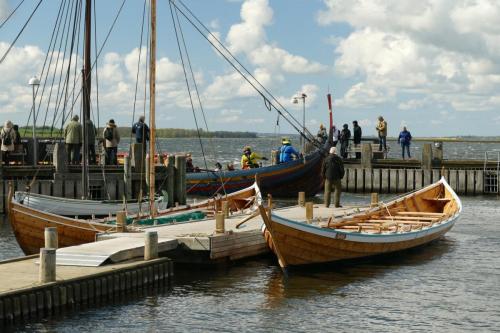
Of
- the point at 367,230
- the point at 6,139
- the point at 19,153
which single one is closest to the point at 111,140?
the point at 19,153

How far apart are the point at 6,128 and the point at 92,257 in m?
15.8

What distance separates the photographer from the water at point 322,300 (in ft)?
52.3

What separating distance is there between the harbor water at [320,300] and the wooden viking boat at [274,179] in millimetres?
15119

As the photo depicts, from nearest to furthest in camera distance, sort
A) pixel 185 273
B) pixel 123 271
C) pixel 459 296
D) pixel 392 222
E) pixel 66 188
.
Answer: pixel 123 271, pixel 459 296, pixel 185 273, pixel 392 222, pixel 66 188

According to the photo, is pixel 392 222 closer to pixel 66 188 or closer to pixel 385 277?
pixel 385 277

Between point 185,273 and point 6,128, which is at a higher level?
point 6,128

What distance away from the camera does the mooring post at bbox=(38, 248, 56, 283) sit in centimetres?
1547

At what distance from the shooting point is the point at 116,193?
105ft

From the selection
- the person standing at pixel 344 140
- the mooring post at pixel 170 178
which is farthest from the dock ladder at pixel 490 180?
the mooring post at pixel 170 178

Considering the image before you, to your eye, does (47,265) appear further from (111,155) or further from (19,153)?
(19,153)

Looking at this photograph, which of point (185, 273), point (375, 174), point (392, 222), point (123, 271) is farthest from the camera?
point (375, 174)

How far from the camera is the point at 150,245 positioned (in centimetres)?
1845

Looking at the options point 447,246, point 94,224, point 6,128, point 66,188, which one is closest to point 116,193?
point 66,188

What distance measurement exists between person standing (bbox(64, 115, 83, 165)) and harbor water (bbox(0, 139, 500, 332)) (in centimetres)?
784
